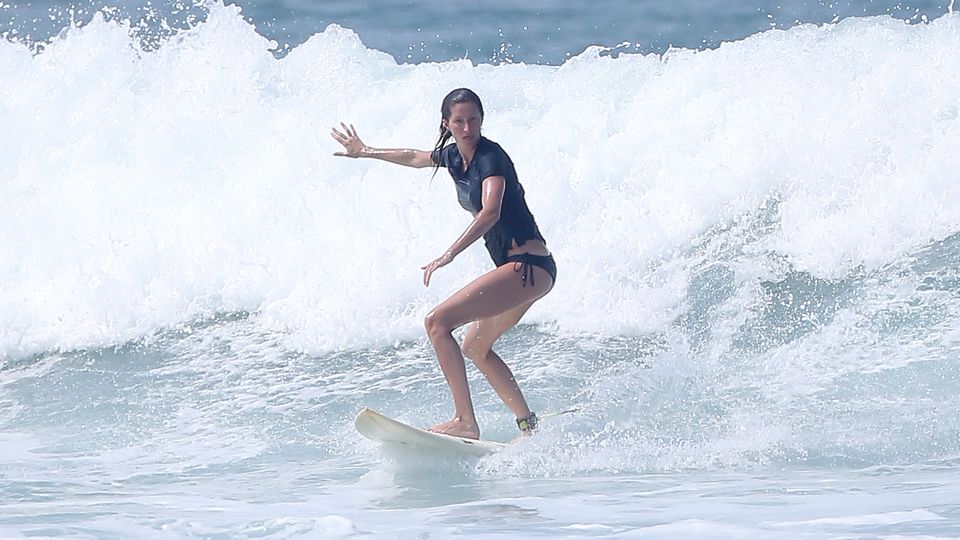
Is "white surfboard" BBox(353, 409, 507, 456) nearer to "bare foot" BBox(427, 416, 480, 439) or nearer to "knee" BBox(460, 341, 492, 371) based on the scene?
"bare foot" BBox(427, 416, 480, 439)

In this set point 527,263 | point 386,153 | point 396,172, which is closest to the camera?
point 527,263

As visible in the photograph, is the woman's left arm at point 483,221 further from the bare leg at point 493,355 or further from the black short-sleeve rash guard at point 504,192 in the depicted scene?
the bare leg at point 493,355

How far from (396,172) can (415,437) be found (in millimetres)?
4291

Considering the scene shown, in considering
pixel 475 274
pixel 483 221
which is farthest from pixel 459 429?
pixel 475 274

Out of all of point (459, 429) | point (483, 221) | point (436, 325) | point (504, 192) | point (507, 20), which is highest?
point (507, 20)

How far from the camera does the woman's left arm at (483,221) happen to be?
5434mm

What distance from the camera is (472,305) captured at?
18.7ft

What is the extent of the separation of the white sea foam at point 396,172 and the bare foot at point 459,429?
214 cm

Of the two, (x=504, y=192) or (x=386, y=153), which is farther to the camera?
(x=386, y=153)

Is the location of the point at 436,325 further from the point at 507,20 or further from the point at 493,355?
the point at 507,20

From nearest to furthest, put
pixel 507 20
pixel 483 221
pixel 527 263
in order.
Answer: pixel 483 221
pixel 527 263
pixel 507 20

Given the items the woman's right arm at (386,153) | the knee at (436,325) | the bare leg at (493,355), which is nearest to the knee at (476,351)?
the bare leg at (493,355)

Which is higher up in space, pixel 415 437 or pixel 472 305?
pixel 472 305

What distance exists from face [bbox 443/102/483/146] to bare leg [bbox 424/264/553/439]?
1.85 ft
